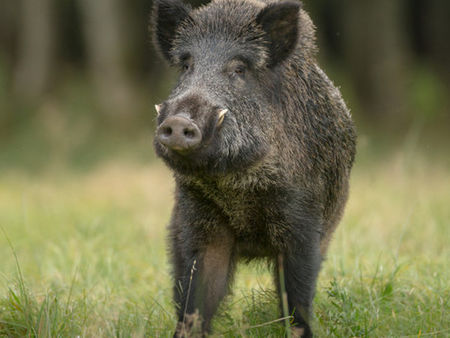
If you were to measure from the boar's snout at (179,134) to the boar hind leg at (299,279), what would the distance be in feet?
3.23

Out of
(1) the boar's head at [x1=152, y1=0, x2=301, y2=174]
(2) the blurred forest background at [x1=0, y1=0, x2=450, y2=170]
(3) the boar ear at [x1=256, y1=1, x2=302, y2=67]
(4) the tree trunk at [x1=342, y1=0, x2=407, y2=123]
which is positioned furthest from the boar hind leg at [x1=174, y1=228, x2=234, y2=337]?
(4) the tree trunk at [x1=342, y1=0, x2=407, y2=123]

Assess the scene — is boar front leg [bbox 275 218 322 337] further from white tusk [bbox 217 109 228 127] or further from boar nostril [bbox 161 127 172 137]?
boar nostril [bbox 161 127 172 137]

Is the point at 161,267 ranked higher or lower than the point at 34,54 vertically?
lower

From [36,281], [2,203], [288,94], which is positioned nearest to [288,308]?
[288,94]

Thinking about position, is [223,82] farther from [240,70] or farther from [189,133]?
[189,133]

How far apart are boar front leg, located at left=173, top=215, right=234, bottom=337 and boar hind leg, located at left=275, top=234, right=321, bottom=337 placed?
12.4 inches

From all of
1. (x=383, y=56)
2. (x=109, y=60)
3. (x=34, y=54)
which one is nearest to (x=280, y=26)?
(x=383, y=56)

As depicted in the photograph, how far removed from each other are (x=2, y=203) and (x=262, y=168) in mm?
6412

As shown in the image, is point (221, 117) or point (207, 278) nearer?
point (221, 117)

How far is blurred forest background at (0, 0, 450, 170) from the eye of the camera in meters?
14.9

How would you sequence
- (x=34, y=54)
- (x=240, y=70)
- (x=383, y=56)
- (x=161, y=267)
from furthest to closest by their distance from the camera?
(x=34, y=54) < (x=383, y=56) < (x=161, y=267) < (x=240, y=70)

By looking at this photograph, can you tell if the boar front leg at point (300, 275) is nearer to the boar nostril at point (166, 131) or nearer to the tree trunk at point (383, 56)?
the boar nostril at point (166, 131)

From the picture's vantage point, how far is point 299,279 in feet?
13.6

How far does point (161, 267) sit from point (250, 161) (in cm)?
216
